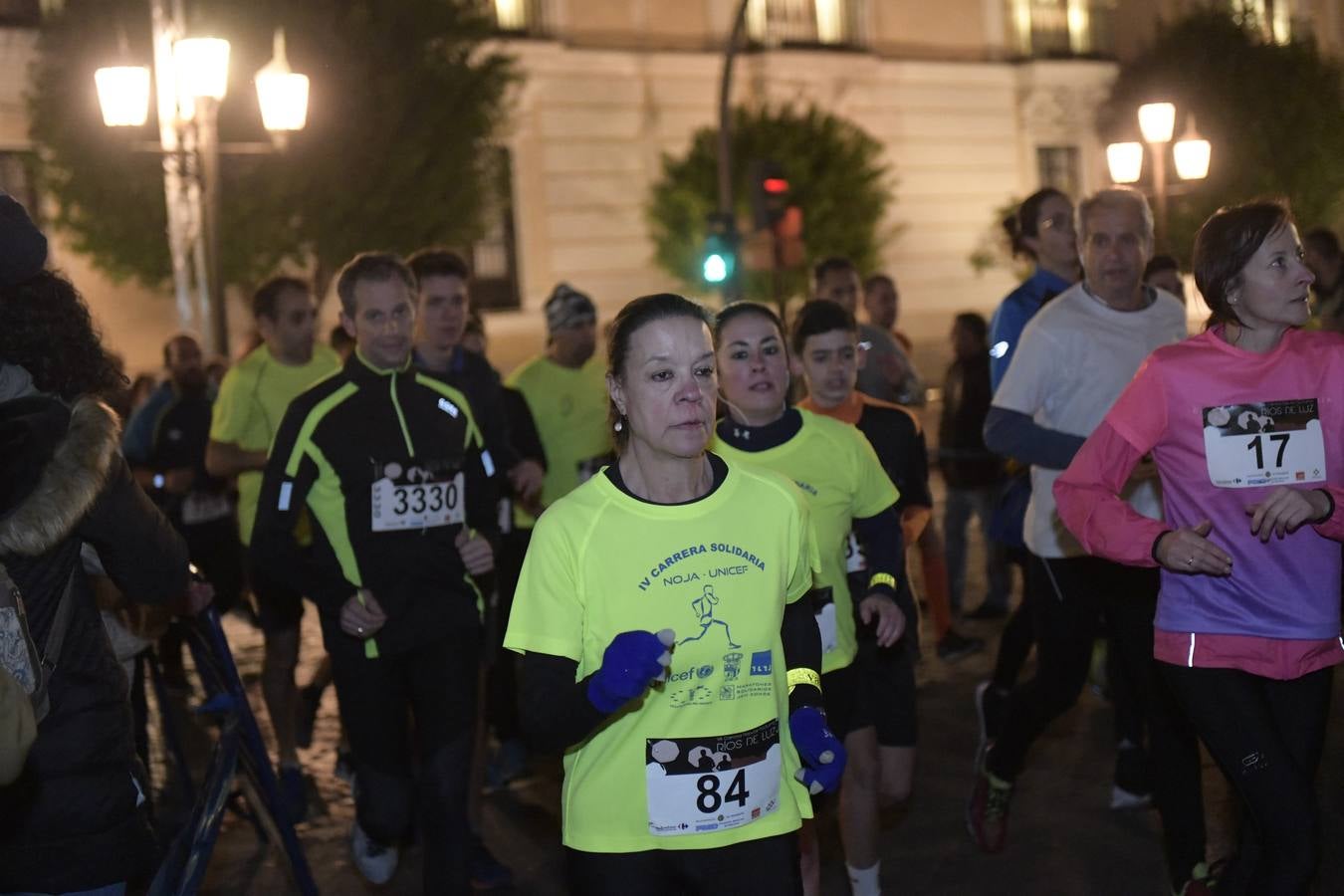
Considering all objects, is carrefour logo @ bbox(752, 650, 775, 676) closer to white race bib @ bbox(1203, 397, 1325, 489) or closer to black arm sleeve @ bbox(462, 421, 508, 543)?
white race bib @ bbox(1203, 397, 1325, 489)

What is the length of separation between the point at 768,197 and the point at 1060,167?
18338 mm

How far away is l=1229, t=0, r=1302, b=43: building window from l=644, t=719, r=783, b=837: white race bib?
102 ft

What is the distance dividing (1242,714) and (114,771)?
2568 millimetres

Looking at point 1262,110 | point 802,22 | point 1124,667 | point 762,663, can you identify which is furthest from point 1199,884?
point 1262,110

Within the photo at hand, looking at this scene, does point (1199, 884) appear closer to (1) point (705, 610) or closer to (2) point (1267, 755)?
(2) point (1267, 755)

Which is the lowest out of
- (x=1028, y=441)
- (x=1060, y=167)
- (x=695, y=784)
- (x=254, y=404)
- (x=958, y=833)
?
(x=958, y=833)

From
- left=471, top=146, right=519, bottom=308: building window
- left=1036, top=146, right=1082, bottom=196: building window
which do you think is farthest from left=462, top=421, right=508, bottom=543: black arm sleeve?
left=1036, top=146, right=1082, bottom=196: building window

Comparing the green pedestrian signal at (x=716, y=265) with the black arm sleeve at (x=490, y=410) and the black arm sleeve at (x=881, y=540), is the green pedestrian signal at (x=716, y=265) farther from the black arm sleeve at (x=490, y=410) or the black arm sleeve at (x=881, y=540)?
the black arm sleeve at (x=881, y=540)

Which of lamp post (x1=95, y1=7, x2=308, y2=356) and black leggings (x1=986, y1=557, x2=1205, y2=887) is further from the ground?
lamp post (x1=95, y1=7, x2=308, y2=356)

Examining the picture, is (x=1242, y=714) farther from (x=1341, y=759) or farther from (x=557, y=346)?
(x=557, y=346)

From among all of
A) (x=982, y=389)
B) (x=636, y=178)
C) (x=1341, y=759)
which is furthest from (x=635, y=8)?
(x=1341, y=759)

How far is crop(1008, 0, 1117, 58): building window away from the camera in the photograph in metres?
33.1

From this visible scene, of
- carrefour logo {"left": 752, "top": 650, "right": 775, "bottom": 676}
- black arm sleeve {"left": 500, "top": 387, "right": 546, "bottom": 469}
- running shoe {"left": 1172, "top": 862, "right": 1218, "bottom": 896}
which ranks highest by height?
black arm sleeve {"left": 500, "top": 387, "right": 546, "bottom": 469}

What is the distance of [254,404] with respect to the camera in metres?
7.70
